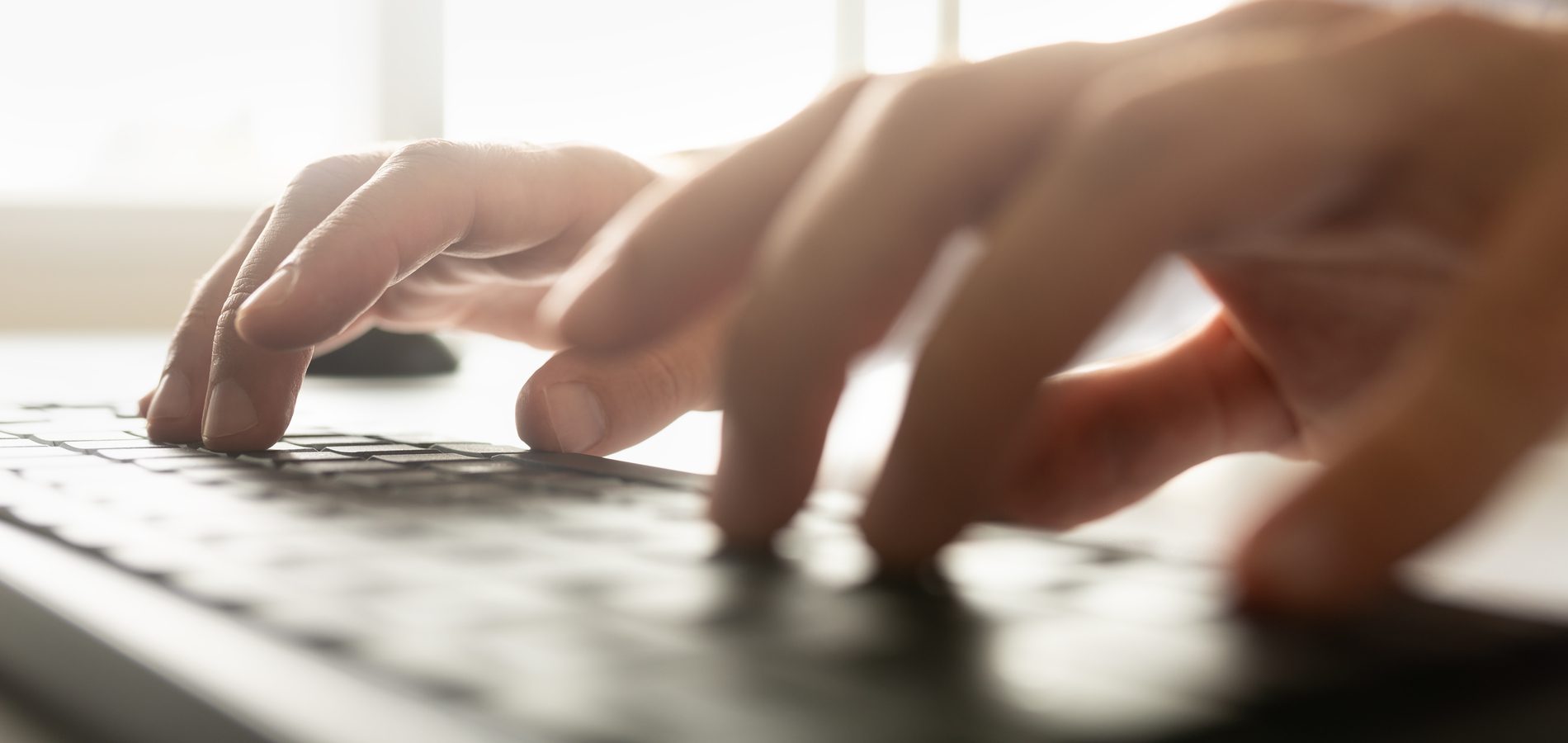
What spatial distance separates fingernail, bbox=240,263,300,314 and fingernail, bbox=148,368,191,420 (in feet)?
0.20

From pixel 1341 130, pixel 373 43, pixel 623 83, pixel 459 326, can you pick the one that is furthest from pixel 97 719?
pixel 623 83

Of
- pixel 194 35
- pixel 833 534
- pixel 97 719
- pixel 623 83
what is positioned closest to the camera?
pixel 97 719

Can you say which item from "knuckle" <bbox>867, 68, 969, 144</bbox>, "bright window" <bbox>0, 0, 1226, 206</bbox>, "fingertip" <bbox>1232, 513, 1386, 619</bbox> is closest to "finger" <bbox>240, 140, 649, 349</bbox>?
"knuckle" <bbox>867, 68, 969, 144</bbox>

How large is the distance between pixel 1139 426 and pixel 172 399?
0.44m

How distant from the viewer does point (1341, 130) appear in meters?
0.34

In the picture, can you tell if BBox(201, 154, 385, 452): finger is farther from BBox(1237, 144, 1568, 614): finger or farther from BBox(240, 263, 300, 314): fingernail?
BBox(1237, 144, 1568, 614): finger

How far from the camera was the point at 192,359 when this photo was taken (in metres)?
0.67

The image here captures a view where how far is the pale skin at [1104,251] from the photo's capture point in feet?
0.91

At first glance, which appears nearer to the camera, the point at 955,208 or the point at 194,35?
the point at 955,208

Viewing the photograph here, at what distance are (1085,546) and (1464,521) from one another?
0.27 ft

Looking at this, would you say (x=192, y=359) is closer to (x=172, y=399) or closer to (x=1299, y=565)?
(x=172, y=399)

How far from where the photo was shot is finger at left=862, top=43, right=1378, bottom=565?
30 centimetres

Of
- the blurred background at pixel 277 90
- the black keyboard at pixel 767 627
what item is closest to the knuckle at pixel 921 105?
the black keyboard at pixel 767 627

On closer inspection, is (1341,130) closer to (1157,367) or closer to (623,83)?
(1157,367)
